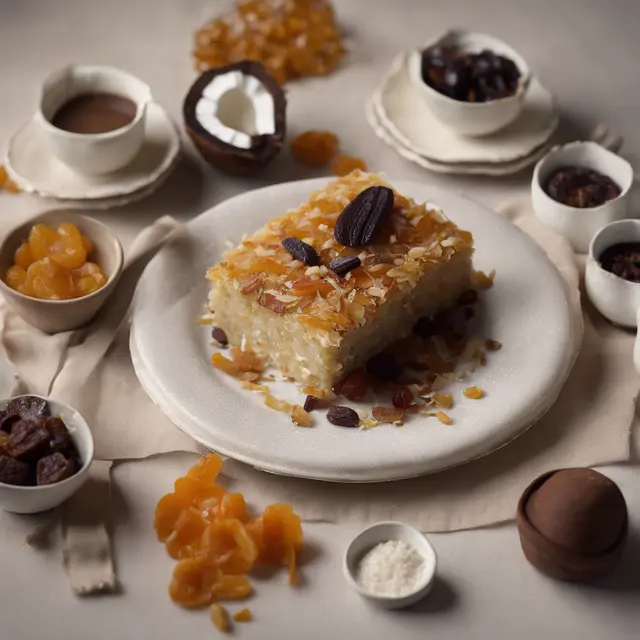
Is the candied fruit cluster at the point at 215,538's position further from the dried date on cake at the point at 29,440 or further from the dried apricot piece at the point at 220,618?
the dried date on cake at the point at 29,440

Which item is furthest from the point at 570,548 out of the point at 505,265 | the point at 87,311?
the point at 87,311

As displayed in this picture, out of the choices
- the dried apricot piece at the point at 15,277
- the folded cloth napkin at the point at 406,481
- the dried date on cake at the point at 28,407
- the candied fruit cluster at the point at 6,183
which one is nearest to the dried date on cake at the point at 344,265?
the folded cloth napkin at the point at 406,481

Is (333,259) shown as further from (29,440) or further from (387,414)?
(29,440)

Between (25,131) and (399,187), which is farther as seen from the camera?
(25,131)

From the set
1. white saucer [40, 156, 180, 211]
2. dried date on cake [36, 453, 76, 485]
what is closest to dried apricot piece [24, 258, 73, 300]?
white saucer [40, 156, 180, 211]

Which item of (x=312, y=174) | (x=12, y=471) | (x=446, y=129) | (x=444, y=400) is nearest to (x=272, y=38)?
(x=312, y=174)

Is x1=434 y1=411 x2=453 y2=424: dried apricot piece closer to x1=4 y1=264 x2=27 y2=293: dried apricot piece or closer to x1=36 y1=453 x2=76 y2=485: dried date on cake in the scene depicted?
x1=36 y1=453 x2=76 y2=485: dried date on cake

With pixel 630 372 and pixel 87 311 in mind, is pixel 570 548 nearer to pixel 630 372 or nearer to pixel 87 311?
pixel 630 372
